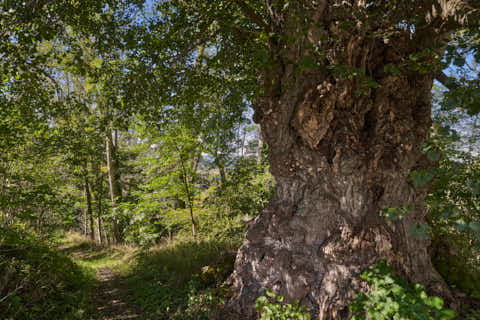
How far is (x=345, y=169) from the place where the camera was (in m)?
3.47

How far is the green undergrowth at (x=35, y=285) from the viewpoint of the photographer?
12.1ft

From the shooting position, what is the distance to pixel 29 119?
5.09m

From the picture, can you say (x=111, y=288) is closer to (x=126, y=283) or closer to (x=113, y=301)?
(x=126, y=283)

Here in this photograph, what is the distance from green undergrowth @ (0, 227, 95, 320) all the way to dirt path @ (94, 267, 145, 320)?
0.97 ft

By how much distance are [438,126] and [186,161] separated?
756 cm

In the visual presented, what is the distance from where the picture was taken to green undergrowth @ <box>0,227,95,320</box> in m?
3.68

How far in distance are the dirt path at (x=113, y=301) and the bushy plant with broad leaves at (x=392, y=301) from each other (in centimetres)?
350

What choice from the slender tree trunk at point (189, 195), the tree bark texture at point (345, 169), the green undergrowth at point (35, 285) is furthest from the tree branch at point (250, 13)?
the green undergrowth at point (35, 285)

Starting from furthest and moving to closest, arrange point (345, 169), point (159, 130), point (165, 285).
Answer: point (165, 285) → point (159, 130) → point (345, 169)

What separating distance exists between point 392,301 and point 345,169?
1615 millimetres

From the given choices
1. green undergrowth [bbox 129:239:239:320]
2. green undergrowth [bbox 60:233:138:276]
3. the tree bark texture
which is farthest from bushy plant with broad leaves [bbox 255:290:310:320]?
green undergrowth [bbox 60:233:138:276]

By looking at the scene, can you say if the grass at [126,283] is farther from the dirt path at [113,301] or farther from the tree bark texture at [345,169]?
the tree bark texture at [345,169]

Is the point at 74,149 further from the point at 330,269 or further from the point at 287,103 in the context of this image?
the point at 330,269

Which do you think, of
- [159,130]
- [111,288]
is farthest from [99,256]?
[159,130]
